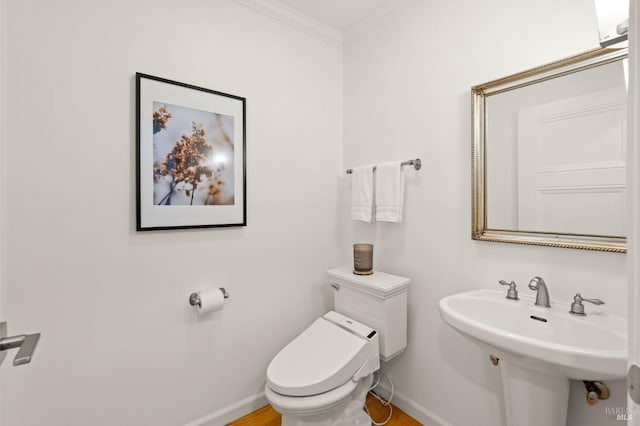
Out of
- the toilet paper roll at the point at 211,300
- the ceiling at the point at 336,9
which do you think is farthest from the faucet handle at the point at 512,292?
the ceiling at the point at 336,9

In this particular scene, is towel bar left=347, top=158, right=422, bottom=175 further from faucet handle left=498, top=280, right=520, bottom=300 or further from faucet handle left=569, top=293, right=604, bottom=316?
faucet handle left=569, top=293, right=604, bottom=316

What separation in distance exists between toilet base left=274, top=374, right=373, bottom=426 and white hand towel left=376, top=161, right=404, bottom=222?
2.93 feet

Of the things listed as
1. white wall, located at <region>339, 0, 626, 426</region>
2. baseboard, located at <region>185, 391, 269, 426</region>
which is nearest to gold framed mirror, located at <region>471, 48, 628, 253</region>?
white wall, located at <region>339, 0, 626, 426</region>

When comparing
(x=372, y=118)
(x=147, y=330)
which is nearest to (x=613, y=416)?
(x=372, y=118)

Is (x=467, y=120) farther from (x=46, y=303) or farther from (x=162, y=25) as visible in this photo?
(x=46, y=303)

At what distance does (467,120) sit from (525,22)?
44 centimetres

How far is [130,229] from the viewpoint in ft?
4.60

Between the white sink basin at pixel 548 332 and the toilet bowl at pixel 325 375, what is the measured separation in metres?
0.54

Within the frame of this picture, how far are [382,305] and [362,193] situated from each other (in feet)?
2.27

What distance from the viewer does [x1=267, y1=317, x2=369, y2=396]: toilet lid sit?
1.31m

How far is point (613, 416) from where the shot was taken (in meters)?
1.05

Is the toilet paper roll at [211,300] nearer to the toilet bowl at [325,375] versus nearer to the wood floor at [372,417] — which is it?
the toilet bowl at [325,375]

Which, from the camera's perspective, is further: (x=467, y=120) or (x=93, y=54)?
(x=467, y=120)

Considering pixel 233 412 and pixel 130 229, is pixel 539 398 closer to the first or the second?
pixel 233 412
